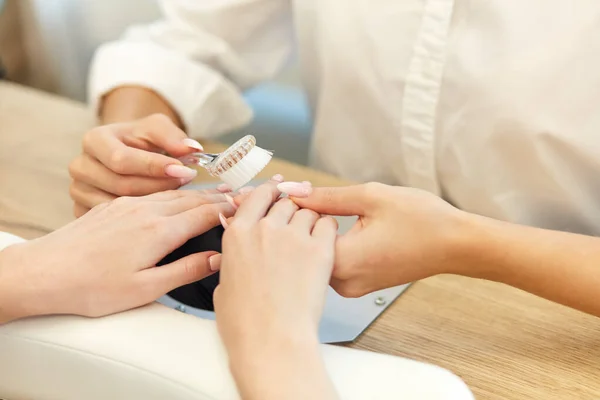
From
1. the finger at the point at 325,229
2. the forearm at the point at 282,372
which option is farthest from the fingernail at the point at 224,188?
the forearm at the point at 282,372

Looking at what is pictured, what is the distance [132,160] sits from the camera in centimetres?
67

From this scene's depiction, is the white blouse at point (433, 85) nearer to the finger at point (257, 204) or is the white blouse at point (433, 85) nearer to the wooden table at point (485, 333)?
the wooden table at point (485, 333)

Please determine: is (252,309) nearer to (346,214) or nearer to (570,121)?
(346,214)

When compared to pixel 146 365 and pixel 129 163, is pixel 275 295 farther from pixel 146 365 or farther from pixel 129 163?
pixel 129 163

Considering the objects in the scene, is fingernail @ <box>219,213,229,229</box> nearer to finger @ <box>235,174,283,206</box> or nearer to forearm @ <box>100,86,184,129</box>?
finger @ <box>235,174,283,206</box>

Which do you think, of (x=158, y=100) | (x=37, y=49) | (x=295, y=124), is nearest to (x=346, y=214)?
(x=158, y=100)

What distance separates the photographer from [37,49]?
4.59ft

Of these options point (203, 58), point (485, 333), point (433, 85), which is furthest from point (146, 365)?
point (203, 58)

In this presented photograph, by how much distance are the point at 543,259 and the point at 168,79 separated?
56 centimetres

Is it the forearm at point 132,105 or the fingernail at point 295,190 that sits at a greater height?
the fingernail at point 295,190

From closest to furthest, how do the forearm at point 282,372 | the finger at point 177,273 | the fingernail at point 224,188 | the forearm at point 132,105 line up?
the forearm at point 282,372 < the finger at point 177,273 < the fingernail at point 224,188 < the forearm at point 132,105

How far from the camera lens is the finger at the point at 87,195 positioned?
701 mm

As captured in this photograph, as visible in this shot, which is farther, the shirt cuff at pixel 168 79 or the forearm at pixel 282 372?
the shirt cuff at pixel 168 79

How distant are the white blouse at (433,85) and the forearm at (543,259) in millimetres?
171
